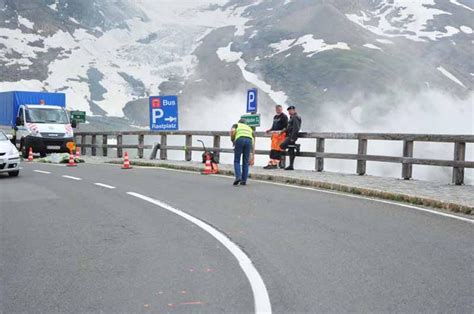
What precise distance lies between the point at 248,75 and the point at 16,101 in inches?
2563

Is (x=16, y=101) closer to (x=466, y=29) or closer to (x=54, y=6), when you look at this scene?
(x=54, y=6)

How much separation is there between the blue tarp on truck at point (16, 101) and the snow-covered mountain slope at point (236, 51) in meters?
47.0

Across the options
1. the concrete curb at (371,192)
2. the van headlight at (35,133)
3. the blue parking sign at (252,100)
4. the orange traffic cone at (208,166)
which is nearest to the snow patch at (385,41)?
the van headlight at (35,133)

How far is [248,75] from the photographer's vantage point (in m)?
91.1

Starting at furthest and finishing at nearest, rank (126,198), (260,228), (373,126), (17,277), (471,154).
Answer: (373,126) < (471,154) < (126,198) < (260,228) < (17,277)

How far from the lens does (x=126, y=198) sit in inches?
432

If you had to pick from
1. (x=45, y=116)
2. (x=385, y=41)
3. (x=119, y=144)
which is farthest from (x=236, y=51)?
(x=119, y=144)

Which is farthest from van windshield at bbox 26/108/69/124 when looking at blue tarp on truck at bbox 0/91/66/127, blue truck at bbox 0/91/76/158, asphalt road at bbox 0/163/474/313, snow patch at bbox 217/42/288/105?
snow patch at bbox 217/42/288/105

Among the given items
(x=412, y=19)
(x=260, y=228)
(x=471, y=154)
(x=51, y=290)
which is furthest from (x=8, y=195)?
(x=412, y=19)

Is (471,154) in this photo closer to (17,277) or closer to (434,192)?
(434,192)

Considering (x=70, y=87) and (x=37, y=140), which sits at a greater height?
(x=70, y=87)

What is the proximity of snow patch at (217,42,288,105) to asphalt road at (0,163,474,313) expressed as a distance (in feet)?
243

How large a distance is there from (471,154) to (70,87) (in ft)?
184

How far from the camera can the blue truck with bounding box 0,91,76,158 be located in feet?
84.5
